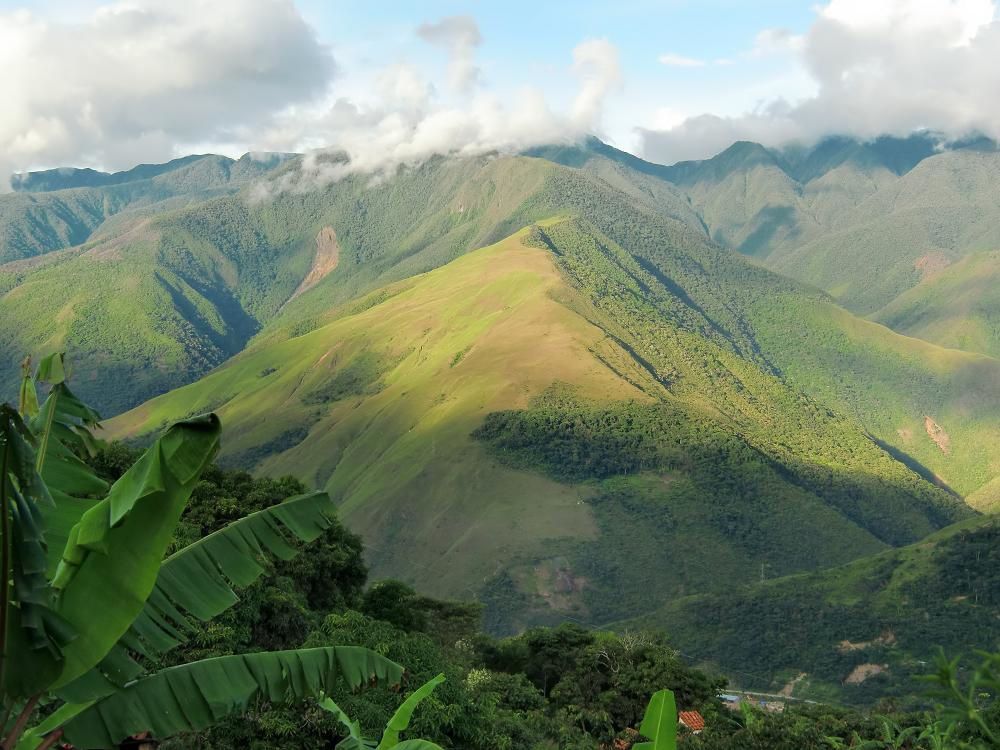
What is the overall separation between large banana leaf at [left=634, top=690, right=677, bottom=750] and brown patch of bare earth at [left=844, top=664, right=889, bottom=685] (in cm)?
11594

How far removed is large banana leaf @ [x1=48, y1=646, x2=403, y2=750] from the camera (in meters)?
8.63

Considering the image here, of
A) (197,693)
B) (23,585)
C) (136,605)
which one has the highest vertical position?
(23,585)

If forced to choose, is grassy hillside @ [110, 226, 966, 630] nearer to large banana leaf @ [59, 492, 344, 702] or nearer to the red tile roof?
the red tile roof

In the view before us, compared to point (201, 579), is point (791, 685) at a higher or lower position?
lower

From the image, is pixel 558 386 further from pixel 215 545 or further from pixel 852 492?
pixel 215 545

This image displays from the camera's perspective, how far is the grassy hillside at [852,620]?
115125mm

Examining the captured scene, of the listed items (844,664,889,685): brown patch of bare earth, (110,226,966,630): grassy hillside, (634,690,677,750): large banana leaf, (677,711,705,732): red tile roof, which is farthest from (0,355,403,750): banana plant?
(110,226,966,630): grassy hillside

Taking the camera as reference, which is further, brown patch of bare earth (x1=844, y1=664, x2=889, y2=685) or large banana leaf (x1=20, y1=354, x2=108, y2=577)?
brown patch of bare earth (x1=844, y1=664, x2=889, y2=685)

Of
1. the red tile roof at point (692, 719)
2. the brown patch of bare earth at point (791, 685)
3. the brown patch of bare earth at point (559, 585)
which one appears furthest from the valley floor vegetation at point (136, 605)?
the brown patch of bare earth at point (559, 585)

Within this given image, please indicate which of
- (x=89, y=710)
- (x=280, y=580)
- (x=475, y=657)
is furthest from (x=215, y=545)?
(x=475, y=657)

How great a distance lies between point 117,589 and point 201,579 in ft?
5.79

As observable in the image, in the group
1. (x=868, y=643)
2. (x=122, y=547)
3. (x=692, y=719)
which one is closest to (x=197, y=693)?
A: (x=122, y=547)

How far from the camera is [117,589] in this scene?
770 cm

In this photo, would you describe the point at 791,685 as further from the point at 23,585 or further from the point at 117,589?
the point at 23,585
